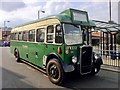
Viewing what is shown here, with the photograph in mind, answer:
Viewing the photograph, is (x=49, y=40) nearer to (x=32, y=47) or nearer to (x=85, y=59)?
(x=85, y=59)

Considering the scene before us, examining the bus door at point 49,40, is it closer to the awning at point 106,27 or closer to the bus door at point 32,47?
the bus door at point 32,47

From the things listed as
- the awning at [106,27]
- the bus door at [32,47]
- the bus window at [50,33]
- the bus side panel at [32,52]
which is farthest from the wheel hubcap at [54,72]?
the awning at [106,27]

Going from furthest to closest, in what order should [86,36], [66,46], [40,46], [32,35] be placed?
1. [32,35]
2. [40,46]
3. [86,36]
4. [66,46]

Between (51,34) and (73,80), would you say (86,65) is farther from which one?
(51,34)

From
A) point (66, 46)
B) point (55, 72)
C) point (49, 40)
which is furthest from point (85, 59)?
point (49, 40)

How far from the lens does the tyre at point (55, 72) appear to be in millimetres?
7218

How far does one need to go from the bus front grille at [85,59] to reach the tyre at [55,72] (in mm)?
914

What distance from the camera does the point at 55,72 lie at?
7531 millimetres

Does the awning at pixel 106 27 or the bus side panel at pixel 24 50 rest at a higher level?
the awning at pixel 106 27

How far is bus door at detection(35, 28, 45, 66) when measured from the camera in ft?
29.0

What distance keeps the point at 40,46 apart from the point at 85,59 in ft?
8.46

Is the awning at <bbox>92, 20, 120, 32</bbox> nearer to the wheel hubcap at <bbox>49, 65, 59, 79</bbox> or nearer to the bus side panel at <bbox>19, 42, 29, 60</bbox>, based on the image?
the bus side panel at <bbox>19, 42, 29, 60</bbox>

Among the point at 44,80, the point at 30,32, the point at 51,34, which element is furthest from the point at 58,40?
the point at 30,32

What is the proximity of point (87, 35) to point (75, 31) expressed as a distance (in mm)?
805
